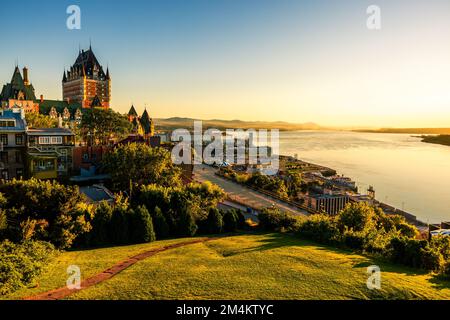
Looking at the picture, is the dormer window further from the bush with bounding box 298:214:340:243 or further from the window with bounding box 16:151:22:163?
the bush with bounding box 298:214:340:243

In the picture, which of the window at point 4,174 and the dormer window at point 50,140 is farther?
the dormer window at point 50,140

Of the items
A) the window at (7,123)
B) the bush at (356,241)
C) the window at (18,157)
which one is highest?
the window at (7,123)

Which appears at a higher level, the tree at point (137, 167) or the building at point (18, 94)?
the building at point (18, 94)

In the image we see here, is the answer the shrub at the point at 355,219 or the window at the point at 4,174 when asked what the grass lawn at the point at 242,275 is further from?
the window at the point at 4,174

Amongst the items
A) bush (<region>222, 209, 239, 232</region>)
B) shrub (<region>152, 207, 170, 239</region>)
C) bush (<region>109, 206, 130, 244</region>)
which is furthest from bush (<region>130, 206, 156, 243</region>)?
bush (<region>222, 209, 239, 232</region>)

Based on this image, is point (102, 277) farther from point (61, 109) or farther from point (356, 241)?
point (61, 109)

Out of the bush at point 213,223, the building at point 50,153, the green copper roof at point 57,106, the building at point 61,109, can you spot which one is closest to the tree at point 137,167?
the building at point 50,153

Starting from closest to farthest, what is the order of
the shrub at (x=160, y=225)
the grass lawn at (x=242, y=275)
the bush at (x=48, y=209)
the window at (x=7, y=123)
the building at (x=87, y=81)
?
the grass lawn at (x=242, y=275), the bush at (x=48, y=209), the shrub at (x=160, y=225), the window at (x=7, y=123), the building at (x=87, y=81)
